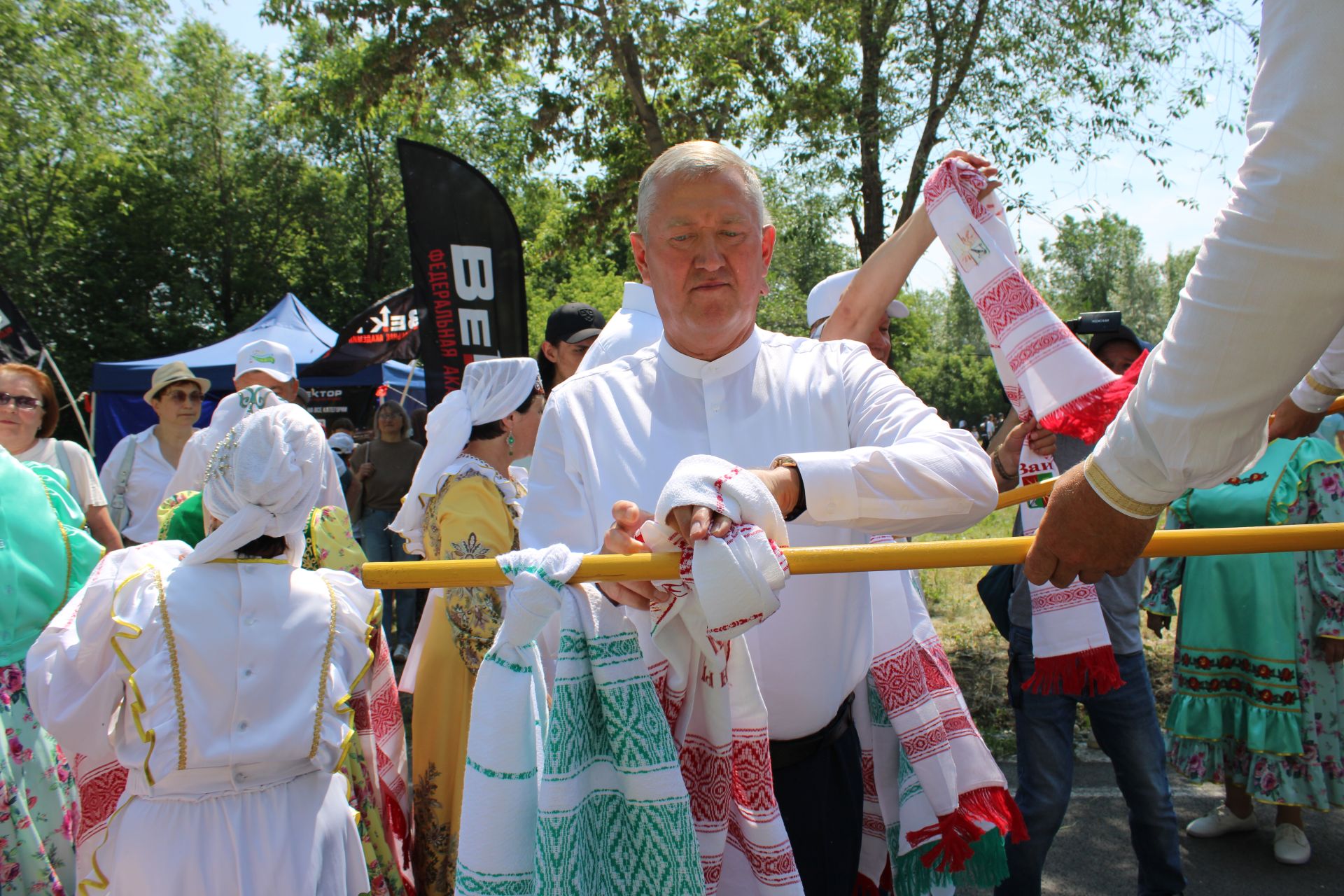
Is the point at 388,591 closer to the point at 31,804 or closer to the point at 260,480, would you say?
the point at 31,804

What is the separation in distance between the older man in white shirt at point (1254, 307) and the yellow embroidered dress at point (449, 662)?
8.76 feet

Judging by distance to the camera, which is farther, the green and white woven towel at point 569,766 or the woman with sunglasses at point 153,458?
the woman with sunglasses at point 153,458

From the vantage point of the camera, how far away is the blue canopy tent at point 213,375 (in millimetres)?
12406

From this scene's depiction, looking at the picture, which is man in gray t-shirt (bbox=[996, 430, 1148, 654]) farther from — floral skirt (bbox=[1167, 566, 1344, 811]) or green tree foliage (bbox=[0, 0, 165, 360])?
green tree foliage (bbox=[0, 0, 165, 360])

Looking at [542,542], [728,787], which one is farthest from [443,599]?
[728,787]

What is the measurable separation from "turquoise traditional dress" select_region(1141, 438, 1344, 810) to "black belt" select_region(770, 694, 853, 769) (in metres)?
3.05

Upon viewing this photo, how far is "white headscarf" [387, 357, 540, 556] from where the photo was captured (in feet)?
13.5

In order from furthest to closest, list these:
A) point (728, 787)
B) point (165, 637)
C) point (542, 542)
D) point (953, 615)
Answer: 1. point (953, 615)
2. point (165, 637)
3. point (542, 542)
4. point (728, 787)

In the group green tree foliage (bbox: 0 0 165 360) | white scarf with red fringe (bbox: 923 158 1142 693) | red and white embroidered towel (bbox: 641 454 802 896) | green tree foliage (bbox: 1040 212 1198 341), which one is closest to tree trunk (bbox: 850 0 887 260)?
white scarf with red fringe (bbox: 923 158 1142 693)

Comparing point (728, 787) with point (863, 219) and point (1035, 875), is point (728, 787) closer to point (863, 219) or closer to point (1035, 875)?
point (1035, 875)

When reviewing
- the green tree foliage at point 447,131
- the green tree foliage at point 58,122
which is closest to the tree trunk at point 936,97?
the green tree foliage at point 447,131

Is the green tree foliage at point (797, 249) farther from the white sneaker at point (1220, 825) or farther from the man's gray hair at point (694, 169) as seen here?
the white sneaker at point (1220, 825)

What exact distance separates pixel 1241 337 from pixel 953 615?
7417mm

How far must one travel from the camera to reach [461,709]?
384 centimetres
